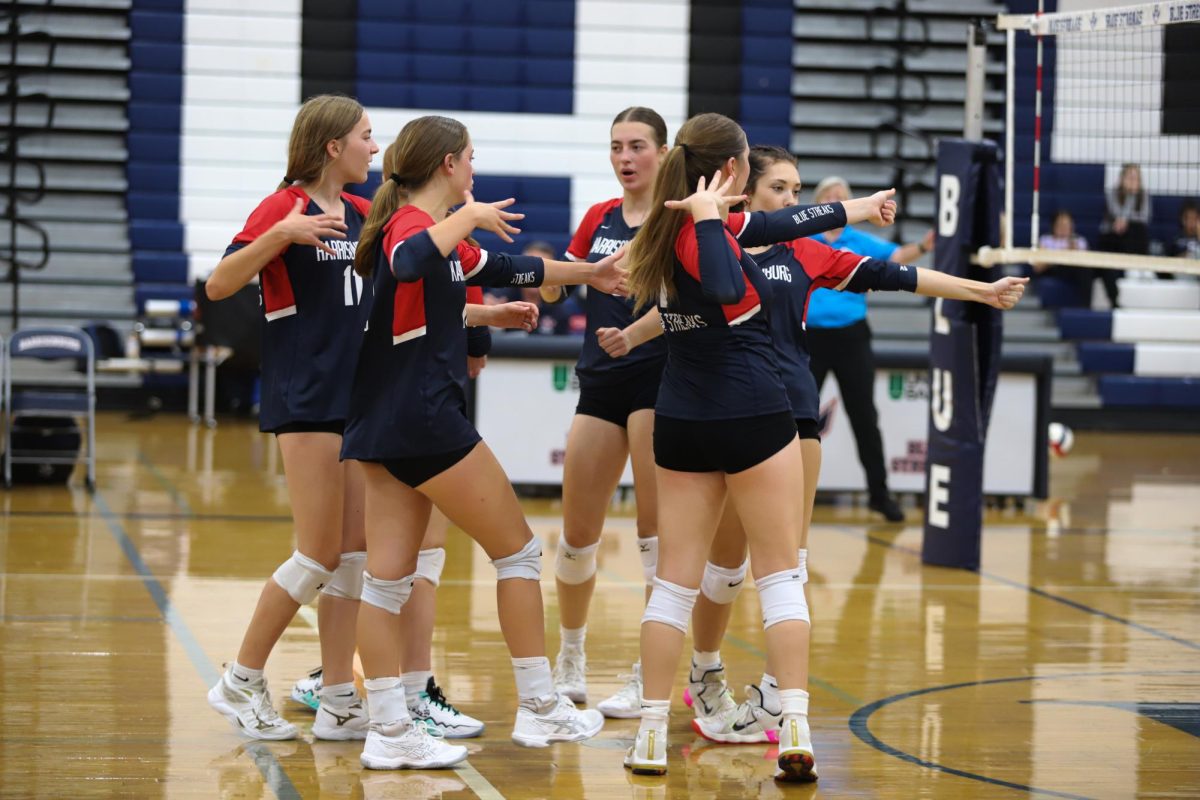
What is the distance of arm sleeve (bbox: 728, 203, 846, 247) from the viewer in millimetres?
4027

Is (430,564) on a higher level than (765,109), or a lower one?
lower

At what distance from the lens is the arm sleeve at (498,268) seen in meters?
4.21

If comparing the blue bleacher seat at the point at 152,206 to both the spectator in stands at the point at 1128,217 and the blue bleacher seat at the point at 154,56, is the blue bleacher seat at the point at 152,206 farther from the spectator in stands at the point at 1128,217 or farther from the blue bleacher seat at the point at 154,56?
the spectator in stands at the point at 1128,217

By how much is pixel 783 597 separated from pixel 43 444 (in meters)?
6.60

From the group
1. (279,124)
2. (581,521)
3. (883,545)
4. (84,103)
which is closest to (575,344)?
(883,545)

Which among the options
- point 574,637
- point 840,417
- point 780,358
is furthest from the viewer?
point 840,417

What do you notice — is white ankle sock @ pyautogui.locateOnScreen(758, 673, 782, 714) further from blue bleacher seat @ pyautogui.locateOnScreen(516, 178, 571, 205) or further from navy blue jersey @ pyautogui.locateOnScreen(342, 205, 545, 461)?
blue bleacher seat @ pyautogui.locateOnScreen(516, 178, 571, 205)

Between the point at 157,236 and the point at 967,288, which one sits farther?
the point at 157,236

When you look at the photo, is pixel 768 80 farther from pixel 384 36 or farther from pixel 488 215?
pixel 488 215

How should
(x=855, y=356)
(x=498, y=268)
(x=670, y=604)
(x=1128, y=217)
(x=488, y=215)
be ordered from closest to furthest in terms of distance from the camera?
1. (x=488, y=215)
2. (x=670, y=604)
3. (x=498, y=268)
4. (x=855, y=356)
5. (x=1128, y=217)

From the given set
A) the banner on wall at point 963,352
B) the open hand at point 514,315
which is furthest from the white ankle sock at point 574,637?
the banner on wall at point 963,352

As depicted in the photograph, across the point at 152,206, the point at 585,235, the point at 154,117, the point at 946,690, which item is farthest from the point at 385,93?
the point at 946,690

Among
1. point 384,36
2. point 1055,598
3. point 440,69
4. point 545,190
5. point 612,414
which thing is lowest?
point 1055,598

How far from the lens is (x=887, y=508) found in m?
9.12
